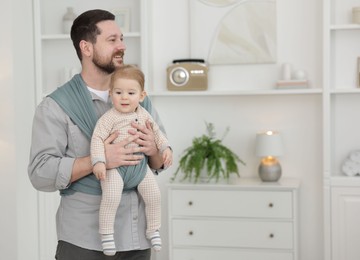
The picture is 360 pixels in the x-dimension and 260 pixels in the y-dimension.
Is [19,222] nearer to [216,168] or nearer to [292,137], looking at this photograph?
[216,168]

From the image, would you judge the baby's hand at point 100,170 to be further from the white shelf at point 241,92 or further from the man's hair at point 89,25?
the white shelf at point 241,92

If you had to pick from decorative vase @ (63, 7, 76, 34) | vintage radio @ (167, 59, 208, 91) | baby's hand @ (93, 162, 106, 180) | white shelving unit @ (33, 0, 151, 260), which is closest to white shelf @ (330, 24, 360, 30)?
vintage radio @ (167, 59, 208, 91)

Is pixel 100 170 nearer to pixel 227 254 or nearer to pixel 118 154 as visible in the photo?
pixel 118 154

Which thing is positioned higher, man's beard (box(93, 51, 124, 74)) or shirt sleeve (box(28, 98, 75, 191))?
man's beard (box(93, 51, 124, 74))

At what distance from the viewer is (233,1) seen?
14.7 feet

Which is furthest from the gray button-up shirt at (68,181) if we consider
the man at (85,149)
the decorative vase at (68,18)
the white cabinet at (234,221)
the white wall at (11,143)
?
the decorative vase at (68,18)

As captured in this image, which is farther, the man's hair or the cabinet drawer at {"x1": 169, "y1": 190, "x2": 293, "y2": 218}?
the cabinet drawer at {"x1": 169, "y1": 190, "x2": 293, "y2": 218}

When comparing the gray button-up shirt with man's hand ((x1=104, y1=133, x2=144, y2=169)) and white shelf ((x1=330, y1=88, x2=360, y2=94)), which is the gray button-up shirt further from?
white shelf ((x1=330, y1=88, x2=360, y2=94))

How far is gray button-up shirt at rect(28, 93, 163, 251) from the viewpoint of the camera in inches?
87.2

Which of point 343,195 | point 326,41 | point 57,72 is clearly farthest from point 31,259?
point 326,41

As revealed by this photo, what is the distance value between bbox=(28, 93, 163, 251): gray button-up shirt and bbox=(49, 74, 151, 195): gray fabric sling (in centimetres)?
2

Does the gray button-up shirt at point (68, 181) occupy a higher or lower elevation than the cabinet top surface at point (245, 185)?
higher

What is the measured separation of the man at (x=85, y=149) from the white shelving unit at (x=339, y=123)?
2107 mm

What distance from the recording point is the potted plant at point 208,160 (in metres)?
4.30
